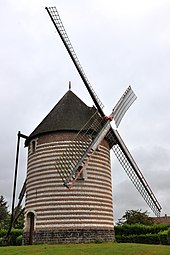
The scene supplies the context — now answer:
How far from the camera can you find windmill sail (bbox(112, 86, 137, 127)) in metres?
26.0

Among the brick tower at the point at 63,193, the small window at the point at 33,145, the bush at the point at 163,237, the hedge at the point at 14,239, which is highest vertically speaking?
the small window at the point at 33,145

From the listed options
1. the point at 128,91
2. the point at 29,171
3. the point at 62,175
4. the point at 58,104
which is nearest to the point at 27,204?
the point at 29,171

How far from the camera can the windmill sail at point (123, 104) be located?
25984 mm

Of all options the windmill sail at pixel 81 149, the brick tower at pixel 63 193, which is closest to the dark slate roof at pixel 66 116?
the brick tower at pixel 63 193

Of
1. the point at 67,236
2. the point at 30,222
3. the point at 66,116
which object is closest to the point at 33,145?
the point at 66,116

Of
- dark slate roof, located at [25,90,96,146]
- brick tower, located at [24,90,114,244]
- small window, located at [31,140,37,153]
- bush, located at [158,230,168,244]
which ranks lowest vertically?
bush, located at [158,230,168,244]

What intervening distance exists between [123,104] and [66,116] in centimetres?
520

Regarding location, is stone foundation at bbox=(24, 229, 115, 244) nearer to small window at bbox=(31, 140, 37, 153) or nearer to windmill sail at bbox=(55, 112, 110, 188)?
windmill sail at bbox=(55, 112, 110, 188)

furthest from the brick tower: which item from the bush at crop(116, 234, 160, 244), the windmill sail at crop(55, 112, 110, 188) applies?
the bush at crop(116, 234, 160, 244)

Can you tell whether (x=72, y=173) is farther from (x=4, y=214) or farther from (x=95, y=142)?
(x=4, y=214)

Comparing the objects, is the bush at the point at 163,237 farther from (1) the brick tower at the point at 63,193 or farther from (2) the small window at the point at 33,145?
(2) the small window at the point at 33,145

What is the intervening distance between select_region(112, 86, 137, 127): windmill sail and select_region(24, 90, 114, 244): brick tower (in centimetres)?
215

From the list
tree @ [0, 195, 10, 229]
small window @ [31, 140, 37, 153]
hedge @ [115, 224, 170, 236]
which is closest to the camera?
small window @ [31, 140, 37, 153]

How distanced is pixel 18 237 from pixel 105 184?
883 cm
